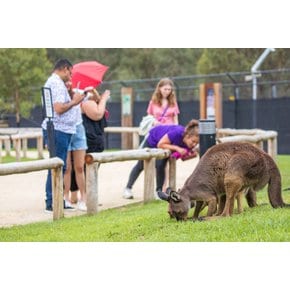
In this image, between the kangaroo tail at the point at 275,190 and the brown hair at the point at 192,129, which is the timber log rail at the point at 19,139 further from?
the kangaroo tail at the point at 275,190

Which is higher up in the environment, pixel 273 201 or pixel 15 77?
pixel 15 77

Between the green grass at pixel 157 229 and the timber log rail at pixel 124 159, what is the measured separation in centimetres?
44

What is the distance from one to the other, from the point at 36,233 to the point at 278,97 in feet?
41.2

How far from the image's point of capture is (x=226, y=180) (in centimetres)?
577

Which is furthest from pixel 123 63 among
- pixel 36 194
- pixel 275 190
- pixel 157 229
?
pixel 157 229

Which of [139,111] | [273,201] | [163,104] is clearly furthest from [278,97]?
[273,201]

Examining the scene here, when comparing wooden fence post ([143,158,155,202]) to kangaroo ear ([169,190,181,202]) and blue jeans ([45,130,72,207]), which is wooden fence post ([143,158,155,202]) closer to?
blue jeans ([45,130,72,207])

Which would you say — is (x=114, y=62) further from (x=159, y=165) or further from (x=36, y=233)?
(x=36, y=233)

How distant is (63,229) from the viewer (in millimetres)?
6105

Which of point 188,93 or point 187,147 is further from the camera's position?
point 188,93

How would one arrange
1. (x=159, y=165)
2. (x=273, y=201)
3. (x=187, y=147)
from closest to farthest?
(x=273, y=201)
(x=187, y=147)
(x=159, y=165)

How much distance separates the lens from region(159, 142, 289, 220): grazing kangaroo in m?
5.77

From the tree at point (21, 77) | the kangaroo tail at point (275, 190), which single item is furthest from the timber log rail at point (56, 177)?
the tree at point (21, 77)

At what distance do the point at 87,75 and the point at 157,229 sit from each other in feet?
10.6
